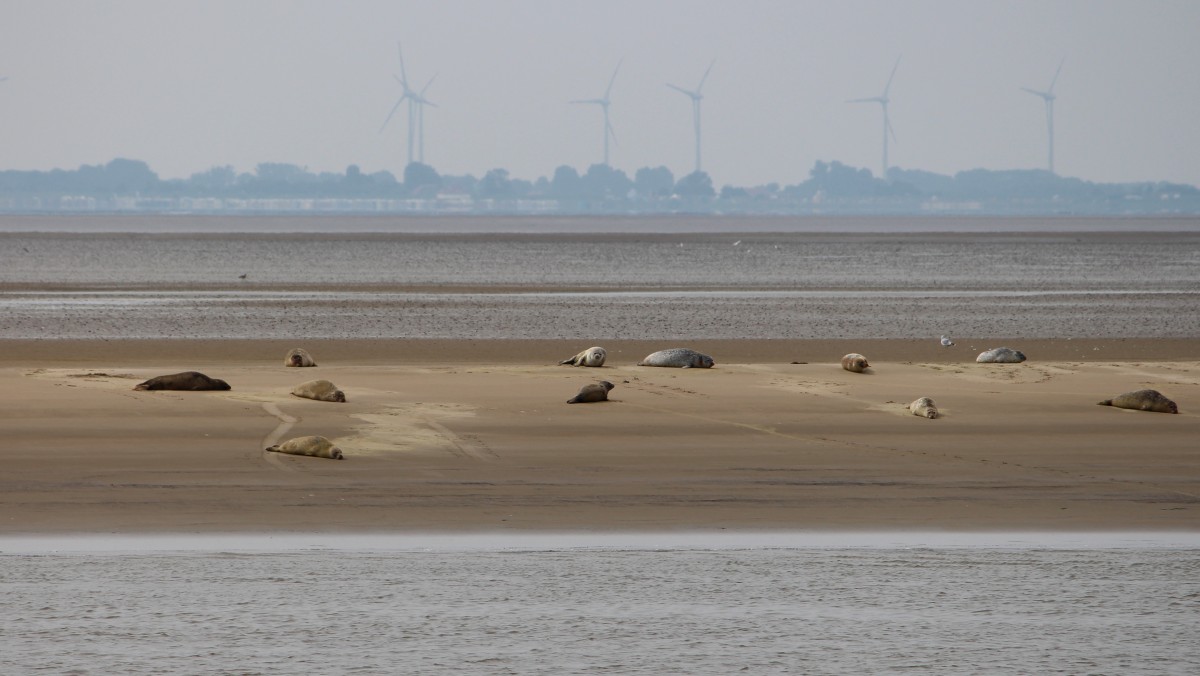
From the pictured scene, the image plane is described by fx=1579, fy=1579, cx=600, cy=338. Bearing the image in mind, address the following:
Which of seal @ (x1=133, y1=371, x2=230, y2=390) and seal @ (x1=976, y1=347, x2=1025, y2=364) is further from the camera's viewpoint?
seal @ (x1=976, y1=347, x2=1025, y2=364)

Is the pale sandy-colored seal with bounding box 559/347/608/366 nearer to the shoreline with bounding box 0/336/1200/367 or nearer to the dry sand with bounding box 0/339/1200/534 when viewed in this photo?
the dry sand with bounding box 0/339/1200/534

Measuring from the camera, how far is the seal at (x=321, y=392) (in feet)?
48.2

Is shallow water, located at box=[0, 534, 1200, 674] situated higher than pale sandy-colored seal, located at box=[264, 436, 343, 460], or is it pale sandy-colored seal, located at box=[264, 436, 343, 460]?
pale sandy-colored seal, located at box=[264, 436, 343, 460]

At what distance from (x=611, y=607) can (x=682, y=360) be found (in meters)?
10.6

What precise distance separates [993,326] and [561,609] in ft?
75.2

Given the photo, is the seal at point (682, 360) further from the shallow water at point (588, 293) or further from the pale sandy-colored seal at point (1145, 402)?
the shallow water at point (588, 293)

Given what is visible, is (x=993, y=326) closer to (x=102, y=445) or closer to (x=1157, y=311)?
(x=1157, y=311)

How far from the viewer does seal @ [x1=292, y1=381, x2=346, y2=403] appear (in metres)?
14.7

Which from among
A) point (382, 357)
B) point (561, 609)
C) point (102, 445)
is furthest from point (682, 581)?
point (382, 357)

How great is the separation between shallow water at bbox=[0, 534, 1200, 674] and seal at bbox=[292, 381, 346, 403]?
5.59m

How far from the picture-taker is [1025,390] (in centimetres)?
1645

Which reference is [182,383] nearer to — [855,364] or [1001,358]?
→ [855,364]

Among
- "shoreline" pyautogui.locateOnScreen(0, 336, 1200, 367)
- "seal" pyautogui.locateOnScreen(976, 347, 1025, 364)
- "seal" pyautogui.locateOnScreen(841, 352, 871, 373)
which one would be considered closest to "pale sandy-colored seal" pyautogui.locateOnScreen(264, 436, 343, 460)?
"seal" pyautogui.locateOnScreen(841, 352, 871, 373)

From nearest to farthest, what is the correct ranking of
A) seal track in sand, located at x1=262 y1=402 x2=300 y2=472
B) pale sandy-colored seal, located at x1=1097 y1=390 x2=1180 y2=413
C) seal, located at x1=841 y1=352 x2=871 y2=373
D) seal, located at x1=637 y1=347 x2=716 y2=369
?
seal track in sand, located at x1=262 y1=402 x2=300 y2=472
pale sandy-colored seal, located at x1=1097 y1=390 x2=1180 y2=413
seal, located at x1=841 y1=352 x2=871 y2=373
seal, located at x1=637 y1=347 x2=716 y2=369
